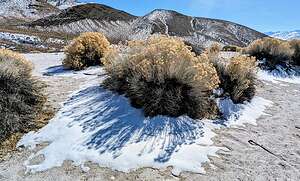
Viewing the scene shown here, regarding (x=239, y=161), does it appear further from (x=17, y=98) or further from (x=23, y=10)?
(x=23, y=10)

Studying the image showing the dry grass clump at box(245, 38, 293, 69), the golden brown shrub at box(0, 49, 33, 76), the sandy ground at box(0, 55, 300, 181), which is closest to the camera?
the sandy ground at box(0, 55, 300, 181)

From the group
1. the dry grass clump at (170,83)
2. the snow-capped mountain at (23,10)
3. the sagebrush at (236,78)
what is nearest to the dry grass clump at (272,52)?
the sagebrush at (236,78)

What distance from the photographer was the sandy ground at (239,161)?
15.8 feet

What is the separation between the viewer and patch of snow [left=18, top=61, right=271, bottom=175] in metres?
5.14

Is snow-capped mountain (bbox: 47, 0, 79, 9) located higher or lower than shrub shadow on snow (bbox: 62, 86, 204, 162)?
higher

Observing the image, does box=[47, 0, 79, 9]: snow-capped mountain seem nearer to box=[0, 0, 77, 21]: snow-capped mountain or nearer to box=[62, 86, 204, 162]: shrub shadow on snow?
box=[0, 0, 77, 21]: snow-capped mountain

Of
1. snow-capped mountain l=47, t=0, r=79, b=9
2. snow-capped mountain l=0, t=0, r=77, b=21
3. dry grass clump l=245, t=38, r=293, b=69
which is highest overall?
snow-capped mountain l=47, t=0, r=79, b=9

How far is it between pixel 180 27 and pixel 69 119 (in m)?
97.8

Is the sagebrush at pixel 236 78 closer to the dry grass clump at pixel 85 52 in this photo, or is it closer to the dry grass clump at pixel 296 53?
the dry grass clump at pixel 85 52

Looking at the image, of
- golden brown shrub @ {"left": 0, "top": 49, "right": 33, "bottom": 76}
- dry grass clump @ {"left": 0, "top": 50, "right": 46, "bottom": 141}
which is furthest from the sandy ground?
golden brown shrub @ {"left": 0, "top": 49, "right": 33, "bottom": 76}

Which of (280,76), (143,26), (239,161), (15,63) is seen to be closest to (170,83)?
(239,161)

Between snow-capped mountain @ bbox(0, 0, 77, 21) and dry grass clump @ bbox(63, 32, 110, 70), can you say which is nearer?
dry grass clump @ bbox(63, 32, 110, 70)

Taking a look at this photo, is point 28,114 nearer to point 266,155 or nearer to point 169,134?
point 169,134

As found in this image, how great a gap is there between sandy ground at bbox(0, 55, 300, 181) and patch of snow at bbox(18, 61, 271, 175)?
0.44ft
